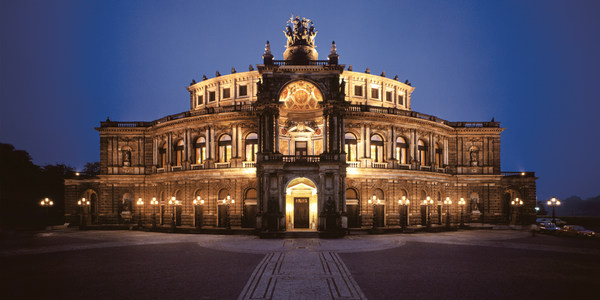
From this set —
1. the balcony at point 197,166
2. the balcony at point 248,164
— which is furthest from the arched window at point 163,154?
the balcony at point 248,164

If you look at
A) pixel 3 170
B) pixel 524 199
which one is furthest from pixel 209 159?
pixel 524 199

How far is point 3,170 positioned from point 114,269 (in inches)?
2153

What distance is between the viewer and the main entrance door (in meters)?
41.6

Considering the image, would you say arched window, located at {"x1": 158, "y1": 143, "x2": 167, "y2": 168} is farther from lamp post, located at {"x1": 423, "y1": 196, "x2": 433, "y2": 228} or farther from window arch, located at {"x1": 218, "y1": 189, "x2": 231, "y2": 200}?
lamp post, located at {"x1": 423, "y1": 196, "x2": 433, "y2": 228}

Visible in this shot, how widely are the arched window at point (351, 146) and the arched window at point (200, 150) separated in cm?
1740

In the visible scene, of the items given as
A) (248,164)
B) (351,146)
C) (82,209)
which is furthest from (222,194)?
(82,209)

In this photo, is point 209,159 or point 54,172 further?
point 54,172

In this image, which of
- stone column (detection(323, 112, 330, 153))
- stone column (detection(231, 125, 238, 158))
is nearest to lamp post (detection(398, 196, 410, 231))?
stone column (detection(323, 112, 330, 153))

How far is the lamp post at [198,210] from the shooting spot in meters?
41.5

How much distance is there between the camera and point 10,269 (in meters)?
19.5

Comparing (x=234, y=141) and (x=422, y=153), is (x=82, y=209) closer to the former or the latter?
(x=234, y=141)

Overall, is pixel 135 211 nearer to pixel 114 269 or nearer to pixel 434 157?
pixel 114 269

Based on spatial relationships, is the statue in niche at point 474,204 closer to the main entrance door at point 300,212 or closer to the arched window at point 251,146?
the main entrance door at point 300,212

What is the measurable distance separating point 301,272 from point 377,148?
92.9 ft
